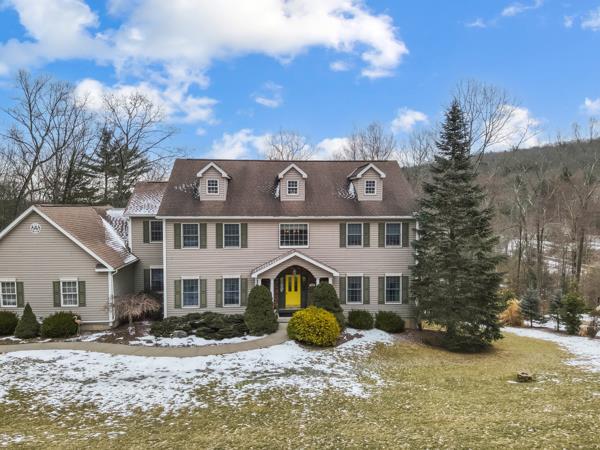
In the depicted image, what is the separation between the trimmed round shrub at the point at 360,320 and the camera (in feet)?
61.3

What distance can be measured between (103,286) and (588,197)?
3703 cm

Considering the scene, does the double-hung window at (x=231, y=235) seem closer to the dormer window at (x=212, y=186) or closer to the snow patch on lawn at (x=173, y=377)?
the dormer window at (x=212, y=186)

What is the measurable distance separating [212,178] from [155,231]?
473 cm

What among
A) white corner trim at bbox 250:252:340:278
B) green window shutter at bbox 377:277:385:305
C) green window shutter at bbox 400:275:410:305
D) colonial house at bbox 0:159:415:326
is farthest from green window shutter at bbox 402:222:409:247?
white corner trim at bbox 250:252:340:278

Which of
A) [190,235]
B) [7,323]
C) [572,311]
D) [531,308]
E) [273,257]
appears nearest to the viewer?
[7,323]

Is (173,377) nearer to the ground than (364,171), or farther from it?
nearer to the ground

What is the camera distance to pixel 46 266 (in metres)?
17.9

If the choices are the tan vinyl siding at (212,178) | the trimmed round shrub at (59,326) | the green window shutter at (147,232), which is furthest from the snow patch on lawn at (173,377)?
the tan vinyl siding at (212,178)

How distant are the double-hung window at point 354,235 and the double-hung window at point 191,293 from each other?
818cm

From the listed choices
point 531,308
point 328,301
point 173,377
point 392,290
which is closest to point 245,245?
point 328,301

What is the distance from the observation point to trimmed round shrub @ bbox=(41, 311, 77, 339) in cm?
1645

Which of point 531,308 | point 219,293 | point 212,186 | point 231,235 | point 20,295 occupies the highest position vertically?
point 212,186

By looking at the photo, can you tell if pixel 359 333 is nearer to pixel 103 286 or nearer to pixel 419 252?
pixel 419 252

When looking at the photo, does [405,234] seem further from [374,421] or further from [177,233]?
[374,421]
